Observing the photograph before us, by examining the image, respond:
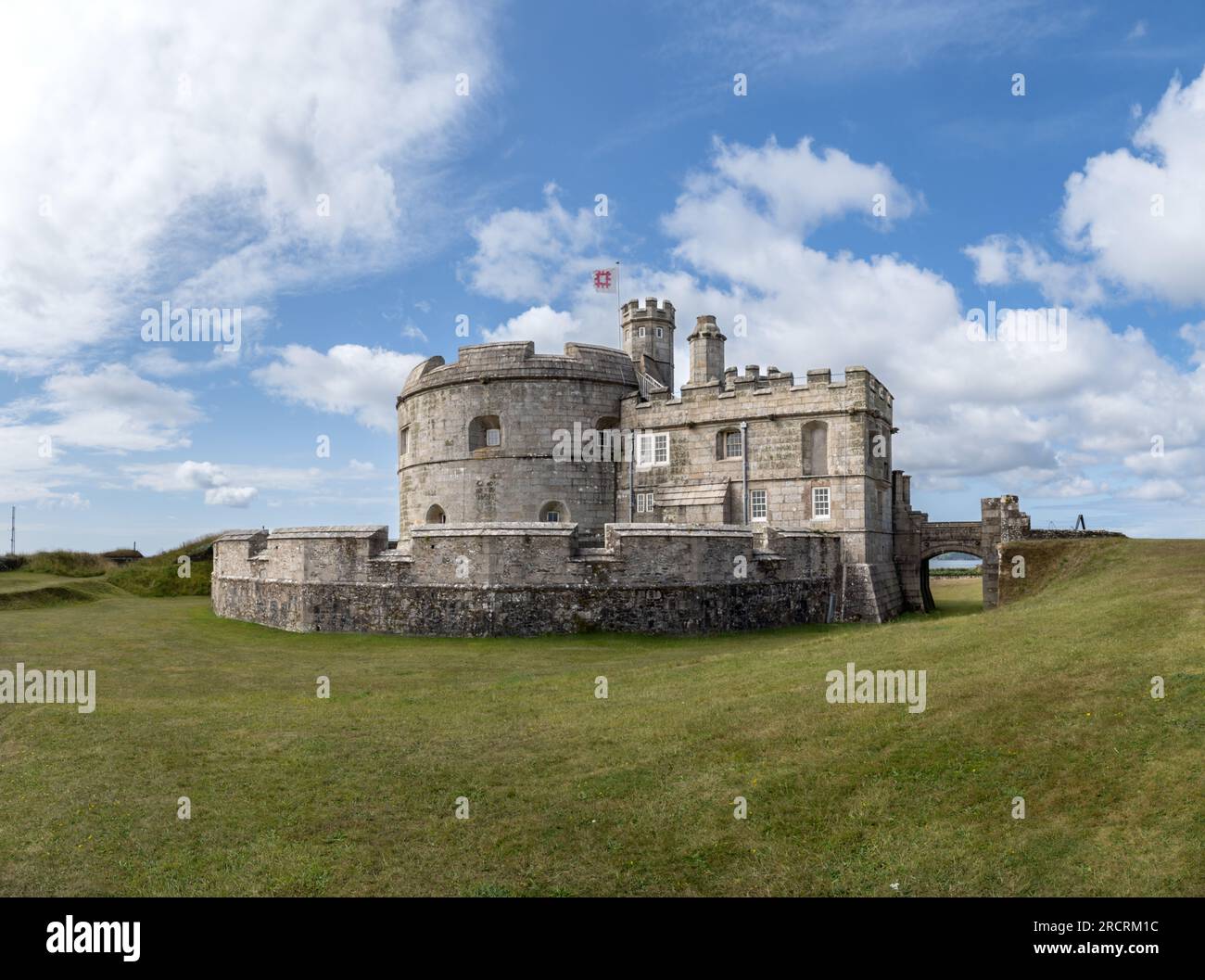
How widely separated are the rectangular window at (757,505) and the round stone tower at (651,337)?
29.0 ft

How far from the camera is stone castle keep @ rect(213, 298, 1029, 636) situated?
78.5 feet

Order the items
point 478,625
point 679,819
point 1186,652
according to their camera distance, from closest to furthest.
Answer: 1. point 679,819
2. point 1186,652
3. point 478,625

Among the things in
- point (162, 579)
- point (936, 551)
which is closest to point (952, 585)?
point (936, 551)

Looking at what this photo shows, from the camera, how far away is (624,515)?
33500mm

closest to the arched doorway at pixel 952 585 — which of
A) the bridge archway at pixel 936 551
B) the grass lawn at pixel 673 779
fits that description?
the bridge archway at pixel 936 551

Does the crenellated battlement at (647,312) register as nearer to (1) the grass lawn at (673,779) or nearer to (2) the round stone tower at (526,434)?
(2) the round stone tower at (526,434)

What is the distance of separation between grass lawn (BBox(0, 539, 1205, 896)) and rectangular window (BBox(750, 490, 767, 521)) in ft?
49.8

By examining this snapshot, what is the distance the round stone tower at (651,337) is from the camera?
37.6m

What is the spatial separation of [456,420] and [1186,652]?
27300 millimetres

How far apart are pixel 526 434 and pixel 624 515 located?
5093mm

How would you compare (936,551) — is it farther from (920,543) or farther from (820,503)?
(820,503)
